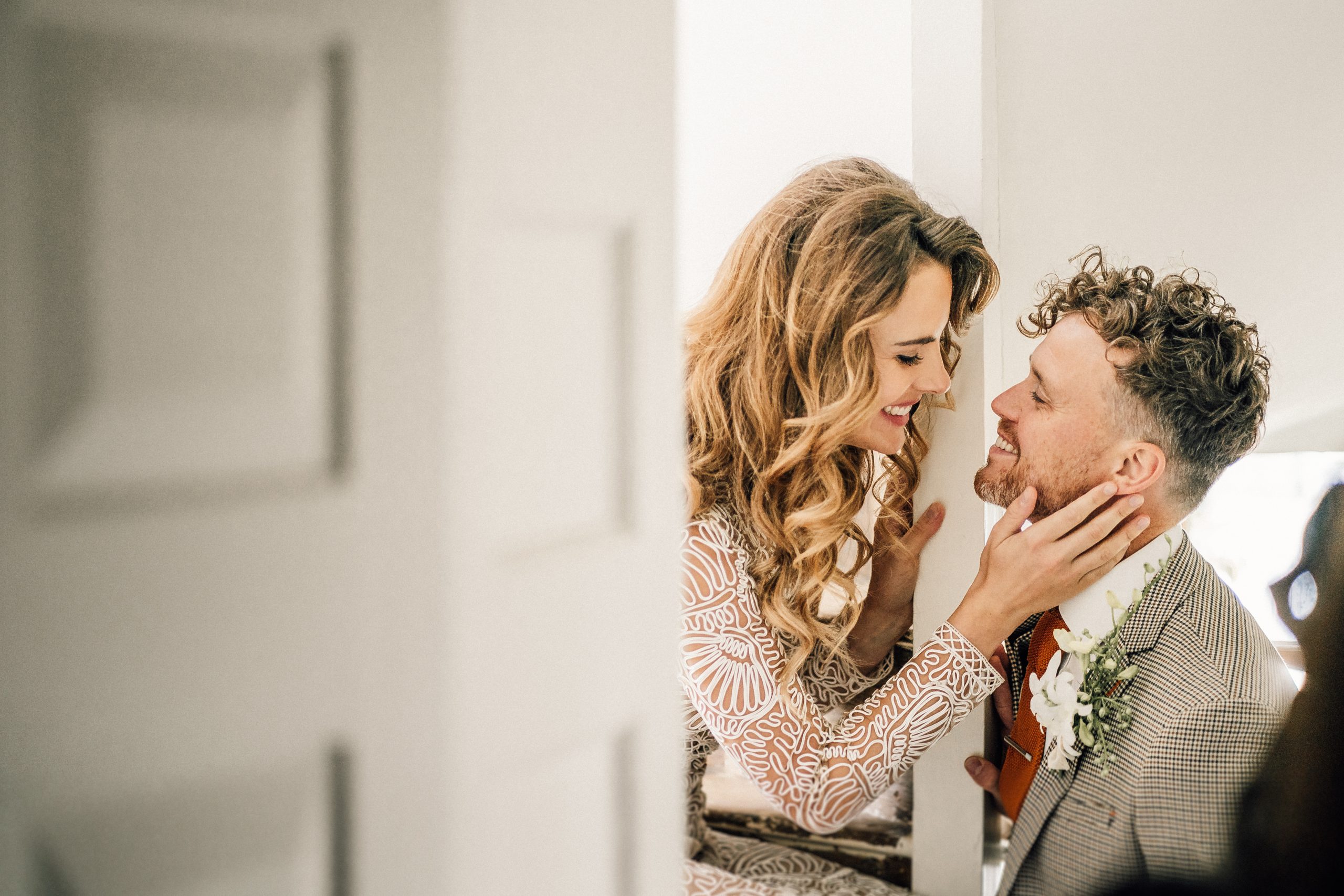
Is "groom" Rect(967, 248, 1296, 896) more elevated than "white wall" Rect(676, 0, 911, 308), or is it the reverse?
"white wall" Rect(676, 0, 911, 308)

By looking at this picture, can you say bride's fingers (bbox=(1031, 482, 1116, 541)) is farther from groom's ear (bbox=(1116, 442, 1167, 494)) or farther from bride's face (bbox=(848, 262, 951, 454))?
bride's face (bbox=(848, 262, 951, 454))

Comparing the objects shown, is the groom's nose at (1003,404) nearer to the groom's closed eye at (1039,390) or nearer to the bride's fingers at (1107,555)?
the groom's closed eye at (1039,390)

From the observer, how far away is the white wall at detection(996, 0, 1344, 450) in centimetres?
97

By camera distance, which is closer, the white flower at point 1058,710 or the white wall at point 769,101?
the white flower at point 1058,710

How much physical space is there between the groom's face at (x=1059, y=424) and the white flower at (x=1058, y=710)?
0.20 meters

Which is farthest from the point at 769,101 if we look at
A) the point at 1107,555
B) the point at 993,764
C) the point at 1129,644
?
the point at 993,764

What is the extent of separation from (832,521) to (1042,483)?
0.27m

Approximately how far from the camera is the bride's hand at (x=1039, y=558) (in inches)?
40.9

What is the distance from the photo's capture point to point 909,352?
113 cm

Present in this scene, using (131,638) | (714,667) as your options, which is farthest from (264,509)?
(714,667)

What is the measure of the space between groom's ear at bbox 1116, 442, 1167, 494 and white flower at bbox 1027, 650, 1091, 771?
0.75 feet

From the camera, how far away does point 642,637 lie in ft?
2.81

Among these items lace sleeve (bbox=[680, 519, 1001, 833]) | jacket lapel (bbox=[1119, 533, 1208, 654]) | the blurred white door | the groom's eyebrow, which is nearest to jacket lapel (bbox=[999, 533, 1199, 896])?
jacket lapel (bbox=[1119, 533, 1208, 654])

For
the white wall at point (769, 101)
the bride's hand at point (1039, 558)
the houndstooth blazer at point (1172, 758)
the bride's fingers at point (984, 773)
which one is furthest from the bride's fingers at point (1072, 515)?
the white wall at point (769, 101)
